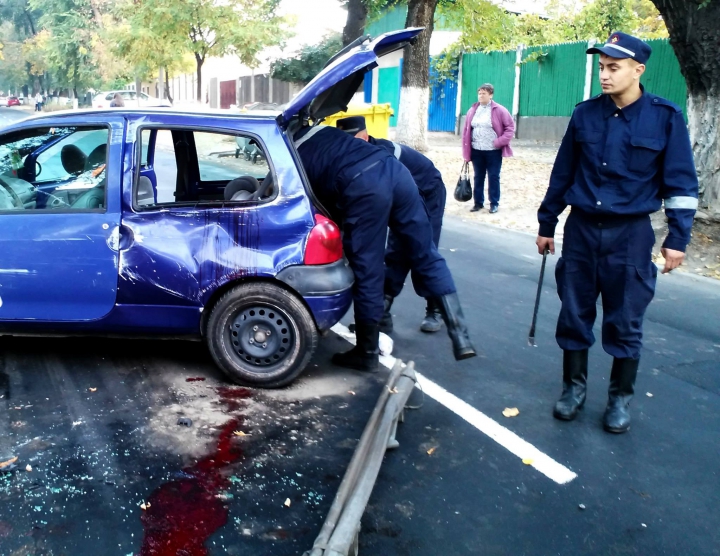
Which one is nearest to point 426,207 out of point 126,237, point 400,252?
point 400,252

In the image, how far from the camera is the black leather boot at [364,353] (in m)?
4.63

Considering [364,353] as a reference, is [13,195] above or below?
above

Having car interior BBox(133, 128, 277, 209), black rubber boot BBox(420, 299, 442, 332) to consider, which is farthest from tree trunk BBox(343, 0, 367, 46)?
black rubber boot BBox(420, 299, 442, 332)

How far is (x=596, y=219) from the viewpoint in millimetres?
3885

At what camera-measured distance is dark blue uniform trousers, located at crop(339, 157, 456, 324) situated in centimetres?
429

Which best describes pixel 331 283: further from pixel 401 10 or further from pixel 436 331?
pixel 401 10

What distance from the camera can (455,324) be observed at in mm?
4551

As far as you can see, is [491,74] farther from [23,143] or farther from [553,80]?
[23,143]

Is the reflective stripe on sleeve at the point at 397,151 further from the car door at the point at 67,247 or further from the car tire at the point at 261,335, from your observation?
the car door at the point at 67,247

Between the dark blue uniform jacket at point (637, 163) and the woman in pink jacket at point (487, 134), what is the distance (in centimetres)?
685

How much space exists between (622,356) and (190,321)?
2402 millimetres

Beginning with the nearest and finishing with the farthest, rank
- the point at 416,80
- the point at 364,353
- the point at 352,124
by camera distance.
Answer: the point at 364,353 < the point at 352,124 < the point at 416,80

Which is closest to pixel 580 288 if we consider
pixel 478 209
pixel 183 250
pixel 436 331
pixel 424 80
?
pixel 436 331

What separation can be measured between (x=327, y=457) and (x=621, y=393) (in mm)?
1626
